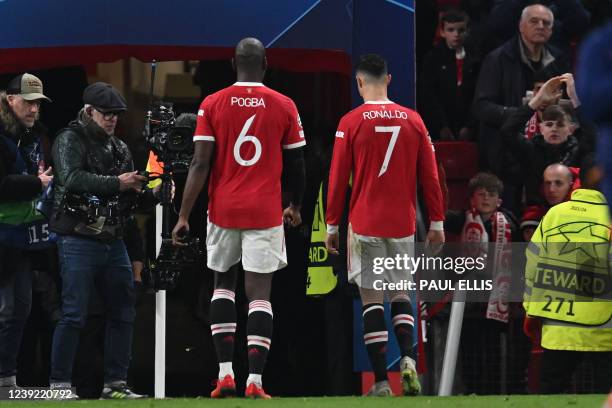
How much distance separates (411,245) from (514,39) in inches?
116

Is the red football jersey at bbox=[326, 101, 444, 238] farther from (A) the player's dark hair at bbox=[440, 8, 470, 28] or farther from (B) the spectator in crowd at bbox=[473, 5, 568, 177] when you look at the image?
(A) the player's dark hair at bbox=[440, 8, 470, 28]

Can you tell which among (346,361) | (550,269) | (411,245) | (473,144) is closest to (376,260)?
(411,245)

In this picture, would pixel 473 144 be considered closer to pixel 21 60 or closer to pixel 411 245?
pixel 411 245

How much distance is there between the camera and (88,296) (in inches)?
362

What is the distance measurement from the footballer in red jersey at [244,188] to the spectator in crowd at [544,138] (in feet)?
9.26

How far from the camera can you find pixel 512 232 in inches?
429

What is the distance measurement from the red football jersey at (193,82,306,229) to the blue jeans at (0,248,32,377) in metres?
1.68

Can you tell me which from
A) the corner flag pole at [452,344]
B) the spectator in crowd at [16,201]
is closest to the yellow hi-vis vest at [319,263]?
the corner flag pole at [452,344]

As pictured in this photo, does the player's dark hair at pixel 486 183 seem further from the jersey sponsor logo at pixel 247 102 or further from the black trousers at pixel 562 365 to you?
the jersey sponsor logo at pixel 247 102

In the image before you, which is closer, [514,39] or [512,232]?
[512,232]

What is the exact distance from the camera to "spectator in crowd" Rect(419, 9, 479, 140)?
1202cm

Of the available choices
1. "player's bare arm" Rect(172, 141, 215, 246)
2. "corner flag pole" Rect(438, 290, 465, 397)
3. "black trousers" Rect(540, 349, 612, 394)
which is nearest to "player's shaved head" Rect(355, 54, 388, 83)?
"player's bare arm" Rect(172, 141, 215, 246)

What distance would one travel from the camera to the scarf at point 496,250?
10750 millimetres

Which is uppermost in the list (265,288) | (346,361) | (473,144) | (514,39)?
(514,39)
